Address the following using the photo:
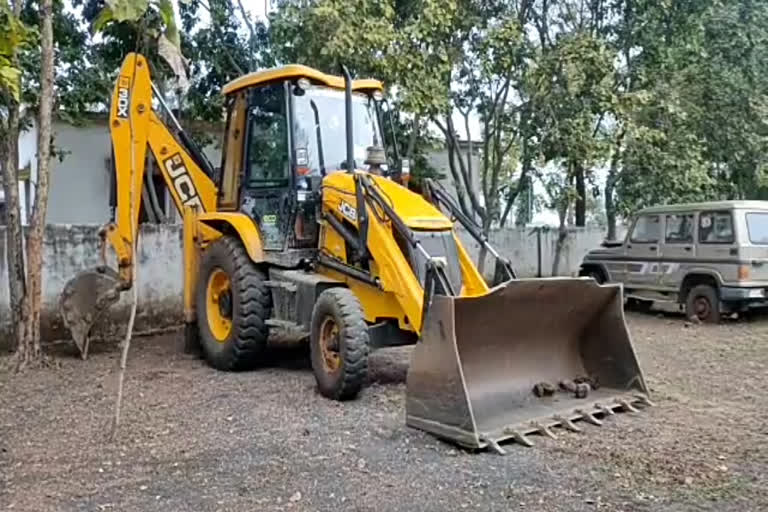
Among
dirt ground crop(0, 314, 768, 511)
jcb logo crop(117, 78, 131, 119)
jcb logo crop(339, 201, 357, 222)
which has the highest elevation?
jcb logo crop(117, 78, 131, 119)

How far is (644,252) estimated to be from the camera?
483 inches

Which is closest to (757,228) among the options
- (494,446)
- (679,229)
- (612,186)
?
(679,229)

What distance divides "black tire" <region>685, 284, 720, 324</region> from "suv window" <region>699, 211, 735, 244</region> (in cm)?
67

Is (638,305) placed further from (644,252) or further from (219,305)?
(219,305)

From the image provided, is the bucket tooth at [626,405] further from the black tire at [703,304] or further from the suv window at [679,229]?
the suv window at [679,229]

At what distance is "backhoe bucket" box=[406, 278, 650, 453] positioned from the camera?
5363 mm

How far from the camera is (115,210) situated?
28.9ft

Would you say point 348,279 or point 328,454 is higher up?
point 348,279

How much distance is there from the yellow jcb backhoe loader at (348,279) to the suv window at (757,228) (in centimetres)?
534

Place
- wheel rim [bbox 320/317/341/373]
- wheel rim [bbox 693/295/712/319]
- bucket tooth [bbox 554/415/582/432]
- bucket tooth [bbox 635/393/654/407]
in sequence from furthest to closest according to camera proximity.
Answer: wheel rim [bbox 693/295/712/319] < wheel rim [bbox 320/317/341/373] < bucket tooth [bbox 635/393/654/407] < bucket tooth [bbox 554/415/582/432]

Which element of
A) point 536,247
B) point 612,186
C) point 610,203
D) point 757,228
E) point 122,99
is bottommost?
point 536,247

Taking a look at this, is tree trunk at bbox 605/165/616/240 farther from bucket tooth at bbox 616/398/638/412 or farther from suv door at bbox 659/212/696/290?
bucket tooth at bbox 616/398/638/412

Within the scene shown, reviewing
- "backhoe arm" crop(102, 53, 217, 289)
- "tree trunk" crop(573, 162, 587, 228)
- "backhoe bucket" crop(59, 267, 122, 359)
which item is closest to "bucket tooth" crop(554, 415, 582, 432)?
"backhoe arm" crop(102, 53, 217, 289)

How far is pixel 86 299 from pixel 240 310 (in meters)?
2.10
